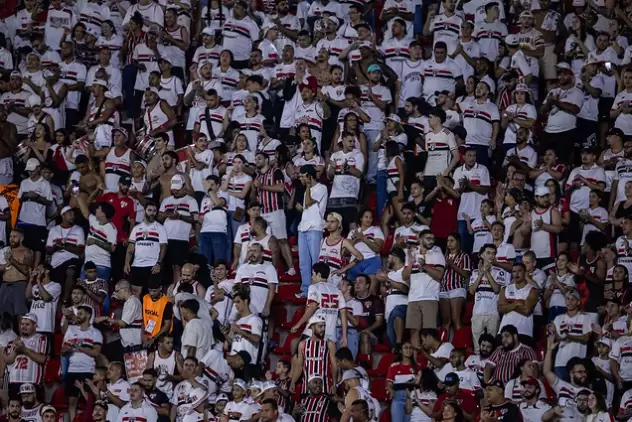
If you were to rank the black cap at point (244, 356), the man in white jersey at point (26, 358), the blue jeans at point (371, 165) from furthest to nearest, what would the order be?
the blue jeans at point (371, 165) → the man in white jersey at point (26, 358) → the black cap at point (244, 356)

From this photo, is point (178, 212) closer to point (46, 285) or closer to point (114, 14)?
point (46, 285)

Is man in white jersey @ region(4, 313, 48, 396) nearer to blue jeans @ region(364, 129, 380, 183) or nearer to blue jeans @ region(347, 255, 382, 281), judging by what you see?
blue jeans @ region(347, 255, 382, 281)

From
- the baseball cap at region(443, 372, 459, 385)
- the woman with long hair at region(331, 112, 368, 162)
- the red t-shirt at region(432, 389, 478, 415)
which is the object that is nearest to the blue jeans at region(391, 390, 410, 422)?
the red t-shirt at region(432, 389, 478, 415)

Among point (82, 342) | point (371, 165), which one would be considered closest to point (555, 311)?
point (371, 165)

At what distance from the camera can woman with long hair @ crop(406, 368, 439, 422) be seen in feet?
59.7

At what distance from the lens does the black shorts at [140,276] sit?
815 inches

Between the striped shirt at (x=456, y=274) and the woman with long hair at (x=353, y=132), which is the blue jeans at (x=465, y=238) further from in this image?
the woman with long hair at (x=353, y=132)

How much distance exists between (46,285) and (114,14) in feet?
20.8

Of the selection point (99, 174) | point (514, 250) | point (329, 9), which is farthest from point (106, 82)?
point (514, 250)

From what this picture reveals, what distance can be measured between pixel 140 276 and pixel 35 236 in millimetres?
2011

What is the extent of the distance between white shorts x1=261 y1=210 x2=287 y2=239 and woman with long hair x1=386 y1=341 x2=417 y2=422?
291 cm

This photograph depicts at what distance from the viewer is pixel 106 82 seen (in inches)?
945

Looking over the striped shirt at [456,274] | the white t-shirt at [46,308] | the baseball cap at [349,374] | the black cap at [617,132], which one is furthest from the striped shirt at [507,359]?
the white t-shirt at [46,308]

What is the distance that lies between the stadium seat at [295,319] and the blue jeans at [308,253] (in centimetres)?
33
